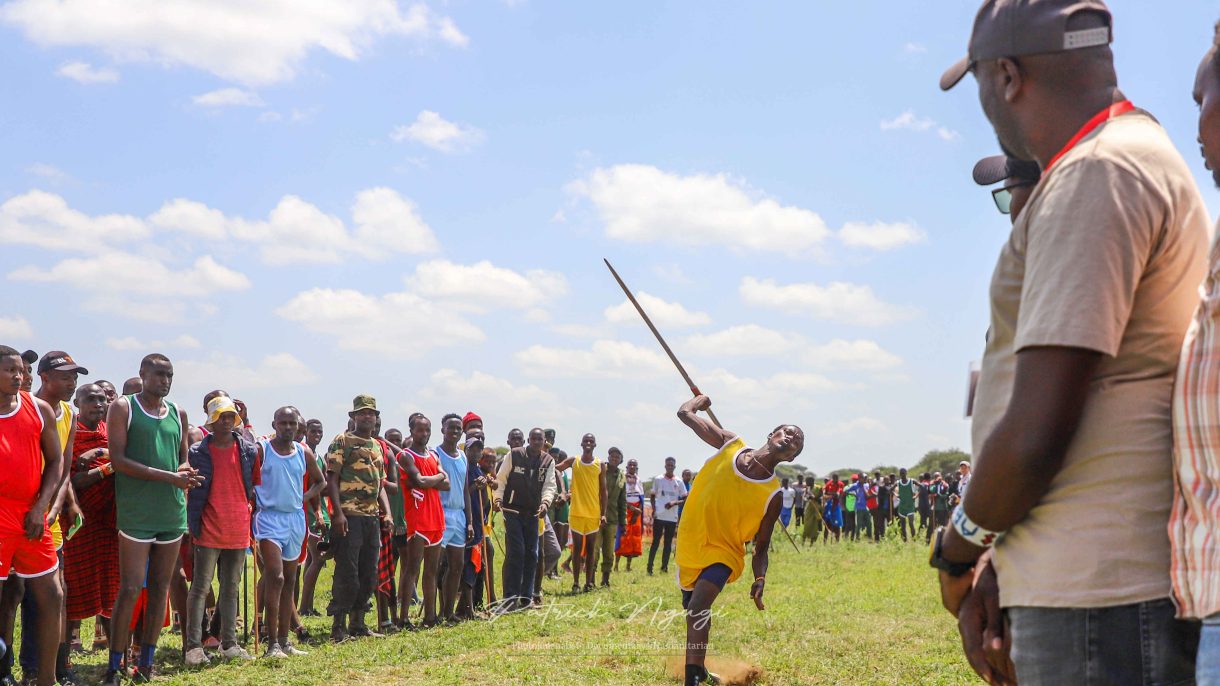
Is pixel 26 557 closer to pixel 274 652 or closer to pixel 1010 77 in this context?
pixel 274 652

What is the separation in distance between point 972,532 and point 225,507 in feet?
25.0

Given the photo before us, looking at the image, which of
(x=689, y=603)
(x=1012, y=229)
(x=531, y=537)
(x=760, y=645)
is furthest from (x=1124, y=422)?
(x=531, y=537)

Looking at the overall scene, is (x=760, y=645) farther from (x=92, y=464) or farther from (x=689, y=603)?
(x=92, y=464)

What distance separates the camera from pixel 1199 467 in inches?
67.7

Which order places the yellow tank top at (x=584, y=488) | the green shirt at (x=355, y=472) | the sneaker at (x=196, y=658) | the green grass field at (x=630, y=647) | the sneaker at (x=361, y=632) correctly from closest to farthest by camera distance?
1. the green grass field at (x=630, y=647)
2. the sneaker at (x=196, y=658)
3. the green shirt at (x=355, y=472)
4. the sneaker at (x=361, y=632)
5. the yellow tank top at (x=584, y=488)

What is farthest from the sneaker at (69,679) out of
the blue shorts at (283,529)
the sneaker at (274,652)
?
the blue shorts at (283,529)

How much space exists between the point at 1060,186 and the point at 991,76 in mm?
321

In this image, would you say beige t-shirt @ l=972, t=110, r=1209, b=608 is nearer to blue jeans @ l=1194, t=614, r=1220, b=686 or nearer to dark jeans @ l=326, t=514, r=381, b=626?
blue jeans @ l=1194, t=614, r=1220, b=686

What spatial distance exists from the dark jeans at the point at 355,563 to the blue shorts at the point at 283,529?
0.58m

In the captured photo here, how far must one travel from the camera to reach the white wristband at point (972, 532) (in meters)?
2.02

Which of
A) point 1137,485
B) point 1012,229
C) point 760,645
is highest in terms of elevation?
point 1012,229

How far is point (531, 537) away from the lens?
13172 mm

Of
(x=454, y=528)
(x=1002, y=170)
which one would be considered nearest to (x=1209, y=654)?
(x=1002, y=170)

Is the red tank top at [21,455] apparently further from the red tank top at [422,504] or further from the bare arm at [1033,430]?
the bare arm at [1033,430]
